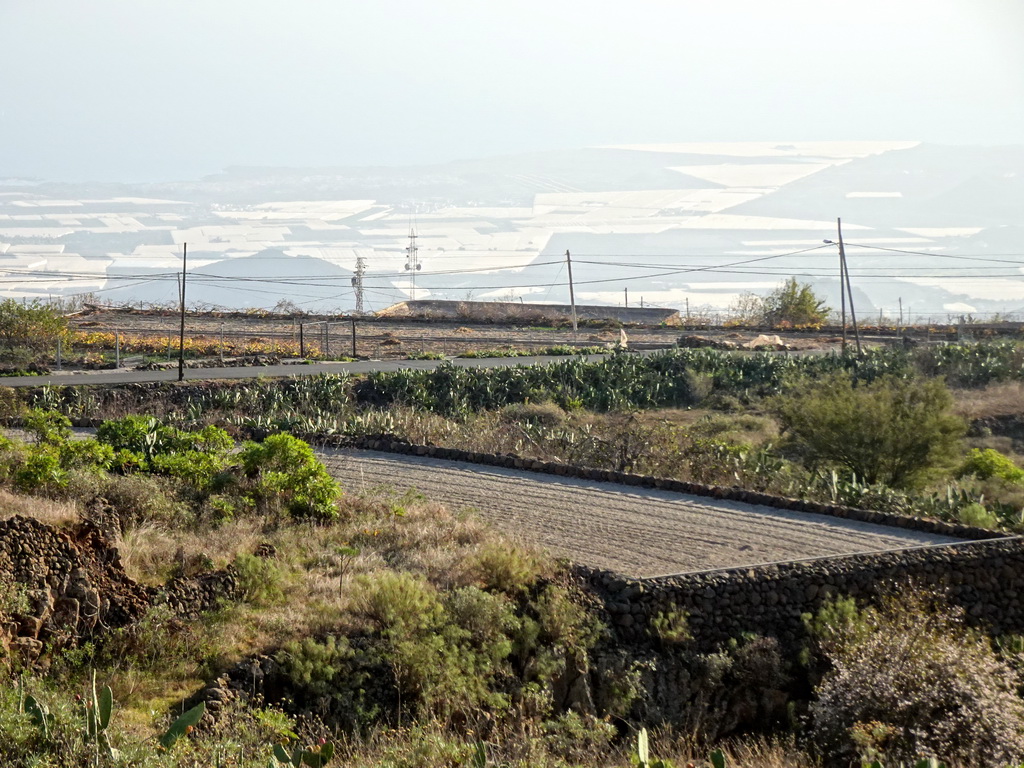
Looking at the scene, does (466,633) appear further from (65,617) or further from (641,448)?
(641,448)

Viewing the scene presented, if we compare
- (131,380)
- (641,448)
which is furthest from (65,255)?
(641,448)

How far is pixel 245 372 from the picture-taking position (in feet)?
109

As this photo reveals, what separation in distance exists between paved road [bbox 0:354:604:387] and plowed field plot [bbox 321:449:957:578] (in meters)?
13.9

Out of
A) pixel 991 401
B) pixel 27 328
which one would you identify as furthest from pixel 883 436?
pixel 27 328

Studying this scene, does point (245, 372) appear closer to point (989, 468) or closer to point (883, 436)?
point (883, 436)

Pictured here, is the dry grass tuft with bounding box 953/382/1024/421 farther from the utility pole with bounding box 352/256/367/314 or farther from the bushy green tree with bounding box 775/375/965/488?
the utility pole with bounding box 352/256/367/314

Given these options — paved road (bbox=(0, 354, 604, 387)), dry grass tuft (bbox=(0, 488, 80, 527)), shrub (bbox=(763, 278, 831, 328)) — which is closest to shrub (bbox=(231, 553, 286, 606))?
dry grass tuft (bbox=(0, 488, 80, 527))

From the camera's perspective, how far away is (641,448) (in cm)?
1955

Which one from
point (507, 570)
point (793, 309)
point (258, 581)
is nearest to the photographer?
point (258, 581)

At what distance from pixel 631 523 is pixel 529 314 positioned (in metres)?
48.0

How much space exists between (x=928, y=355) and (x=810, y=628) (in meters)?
29.9

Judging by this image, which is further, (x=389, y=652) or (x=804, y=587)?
(x=804, y=587)

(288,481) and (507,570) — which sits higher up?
(288,481)

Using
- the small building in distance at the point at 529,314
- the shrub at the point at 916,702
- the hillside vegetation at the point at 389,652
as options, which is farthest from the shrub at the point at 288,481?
the small building in distance at the point at 529,314
